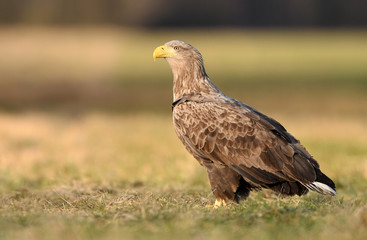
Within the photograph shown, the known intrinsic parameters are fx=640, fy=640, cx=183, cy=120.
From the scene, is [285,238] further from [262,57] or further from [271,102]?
[262,57]

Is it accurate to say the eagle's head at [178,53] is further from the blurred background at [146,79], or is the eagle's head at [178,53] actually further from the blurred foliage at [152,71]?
the blurred foliage at [152,71]

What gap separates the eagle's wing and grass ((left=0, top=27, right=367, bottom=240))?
400mm

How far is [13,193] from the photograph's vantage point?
9.84m

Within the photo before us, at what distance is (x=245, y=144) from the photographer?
843cm

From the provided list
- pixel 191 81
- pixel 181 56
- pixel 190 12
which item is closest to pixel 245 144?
pixel 191 81

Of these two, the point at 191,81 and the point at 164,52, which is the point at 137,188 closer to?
the point at 191,81

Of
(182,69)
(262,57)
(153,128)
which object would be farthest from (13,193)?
(262,57)

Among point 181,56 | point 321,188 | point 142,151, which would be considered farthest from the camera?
point 142,151

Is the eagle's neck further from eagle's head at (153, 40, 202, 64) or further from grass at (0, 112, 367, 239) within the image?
grass at (0, 112, 367, 239)

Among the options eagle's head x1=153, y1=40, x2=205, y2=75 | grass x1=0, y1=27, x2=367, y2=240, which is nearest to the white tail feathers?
grass x1=0, y1=27, x2=367, y2=240

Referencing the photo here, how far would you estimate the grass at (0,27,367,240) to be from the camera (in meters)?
6.52

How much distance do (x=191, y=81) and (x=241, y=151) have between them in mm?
1487

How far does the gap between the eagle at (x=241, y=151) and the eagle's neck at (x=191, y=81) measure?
0.40 metres

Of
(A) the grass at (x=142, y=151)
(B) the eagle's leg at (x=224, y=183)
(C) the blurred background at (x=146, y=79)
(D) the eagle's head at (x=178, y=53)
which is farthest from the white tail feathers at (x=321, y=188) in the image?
(C) the blurred background at (x=146, y=79)
